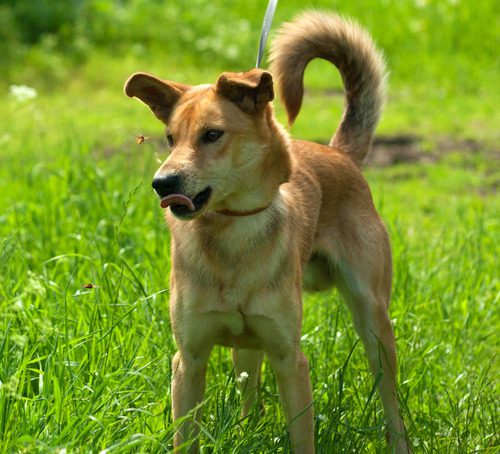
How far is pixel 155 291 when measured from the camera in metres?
5.25

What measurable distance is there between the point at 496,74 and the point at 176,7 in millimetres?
3980

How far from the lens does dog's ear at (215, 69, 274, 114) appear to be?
3.97m

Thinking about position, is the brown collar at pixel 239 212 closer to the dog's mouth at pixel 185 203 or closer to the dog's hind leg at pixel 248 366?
the dog's mouth at pixel 185 203

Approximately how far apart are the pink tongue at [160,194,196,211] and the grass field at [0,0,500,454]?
55 centimetres

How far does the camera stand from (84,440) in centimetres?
365

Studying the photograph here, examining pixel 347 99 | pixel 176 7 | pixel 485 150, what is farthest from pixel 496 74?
pixel 347 99

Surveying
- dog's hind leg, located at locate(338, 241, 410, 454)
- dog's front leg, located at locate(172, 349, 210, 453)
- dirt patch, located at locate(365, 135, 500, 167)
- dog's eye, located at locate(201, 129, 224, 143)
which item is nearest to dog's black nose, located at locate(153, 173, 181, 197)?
dog's eye, located at locate(201, 129, 224, 143)

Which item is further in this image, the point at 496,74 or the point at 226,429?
the point at 496,74

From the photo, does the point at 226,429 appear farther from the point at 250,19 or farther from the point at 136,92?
the point at 250,19

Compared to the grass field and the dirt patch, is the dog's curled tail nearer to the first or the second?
the grass field

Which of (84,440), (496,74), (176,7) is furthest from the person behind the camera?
(176,7)

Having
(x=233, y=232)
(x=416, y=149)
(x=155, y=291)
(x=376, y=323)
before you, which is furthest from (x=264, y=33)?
(x=416, y=149)

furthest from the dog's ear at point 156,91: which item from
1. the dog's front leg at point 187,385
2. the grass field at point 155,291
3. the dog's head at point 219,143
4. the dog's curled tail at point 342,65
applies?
the dog's front leg at point 187,385

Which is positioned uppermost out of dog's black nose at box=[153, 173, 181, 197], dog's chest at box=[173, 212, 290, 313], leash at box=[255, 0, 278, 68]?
leash at box=[255, 0, 278, 68]
